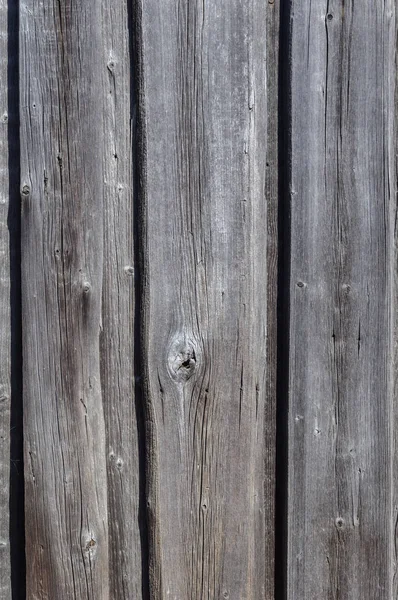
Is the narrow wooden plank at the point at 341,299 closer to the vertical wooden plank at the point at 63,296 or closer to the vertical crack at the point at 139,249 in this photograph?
the vertical crack at the point at 139,249

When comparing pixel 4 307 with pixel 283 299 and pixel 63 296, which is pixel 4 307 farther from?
pixel 283 299

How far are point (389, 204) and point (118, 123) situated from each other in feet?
2.31

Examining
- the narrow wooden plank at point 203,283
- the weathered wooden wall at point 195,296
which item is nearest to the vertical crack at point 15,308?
the weathered wooden wall at point 195,296

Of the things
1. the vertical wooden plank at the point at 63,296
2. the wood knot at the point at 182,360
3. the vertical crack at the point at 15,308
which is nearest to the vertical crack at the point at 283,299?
the wood knot at the point at 182,360

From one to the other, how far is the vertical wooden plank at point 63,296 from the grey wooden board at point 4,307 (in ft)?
0.21

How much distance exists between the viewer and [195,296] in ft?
4.78

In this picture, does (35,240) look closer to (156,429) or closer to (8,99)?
(8,99)

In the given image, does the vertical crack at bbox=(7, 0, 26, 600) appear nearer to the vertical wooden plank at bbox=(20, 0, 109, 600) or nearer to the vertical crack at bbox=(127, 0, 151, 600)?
the vertical wooden plank at bbox=(20, 0, 109, 600)

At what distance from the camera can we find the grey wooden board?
1451 millimetres

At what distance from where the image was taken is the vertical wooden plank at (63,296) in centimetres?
140

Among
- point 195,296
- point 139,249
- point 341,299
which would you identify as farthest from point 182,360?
point 341,299

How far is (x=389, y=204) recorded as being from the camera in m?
1.51

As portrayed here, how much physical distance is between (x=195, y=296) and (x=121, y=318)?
19 centimetres

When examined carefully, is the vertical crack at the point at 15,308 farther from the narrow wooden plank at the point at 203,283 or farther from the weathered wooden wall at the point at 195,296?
the narrow wooden plank at the point at 203,283
